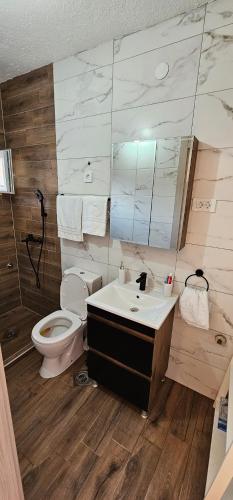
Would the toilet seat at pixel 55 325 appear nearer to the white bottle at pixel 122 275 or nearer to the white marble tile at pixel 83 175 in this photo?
the white bottle at pixel 122 275

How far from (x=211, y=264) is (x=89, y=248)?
1.06m

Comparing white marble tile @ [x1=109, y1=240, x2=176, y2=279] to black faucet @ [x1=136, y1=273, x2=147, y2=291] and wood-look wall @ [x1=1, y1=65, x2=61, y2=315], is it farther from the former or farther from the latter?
wood-look wall @ [x1=1, y1=65, x2=61, y2=315]

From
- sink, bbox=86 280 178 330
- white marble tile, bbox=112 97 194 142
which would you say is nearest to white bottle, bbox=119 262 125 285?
sink, bbox=86 280 178 330

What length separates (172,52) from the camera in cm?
133

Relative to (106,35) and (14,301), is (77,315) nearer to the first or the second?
(14,301)

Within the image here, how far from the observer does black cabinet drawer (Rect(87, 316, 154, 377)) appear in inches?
55.2

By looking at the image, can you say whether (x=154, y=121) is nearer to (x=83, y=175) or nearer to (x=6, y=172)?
(x=83, y=175)

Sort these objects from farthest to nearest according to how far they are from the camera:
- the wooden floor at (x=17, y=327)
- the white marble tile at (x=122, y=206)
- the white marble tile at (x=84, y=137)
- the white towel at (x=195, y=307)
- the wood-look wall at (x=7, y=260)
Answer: the wood-look wall at (x=7, y=260)
the wooden floor at (x=17, y=327)
the white marble tile at (x=84, y=137)
the white marble tile at (x=122, y=206)
the white towel at (x=195, y=307)

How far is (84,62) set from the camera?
1.67 m

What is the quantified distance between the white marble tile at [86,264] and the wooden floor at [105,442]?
3.01 feet

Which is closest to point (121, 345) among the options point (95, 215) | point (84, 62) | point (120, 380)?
point (120, 380)

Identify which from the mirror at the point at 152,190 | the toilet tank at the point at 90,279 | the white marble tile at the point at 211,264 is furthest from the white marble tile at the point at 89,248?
the white marble tile at the point at 211,264

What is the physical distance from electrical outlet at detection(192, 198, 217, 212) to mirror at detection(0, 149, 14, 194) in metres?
1.89

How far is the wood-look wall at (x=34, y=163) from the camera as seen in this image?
1991 mm
